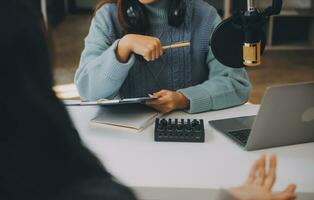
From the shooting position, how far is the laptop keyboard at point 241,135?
149 cm

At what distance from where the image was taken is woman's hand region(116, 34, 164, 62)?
65.9 inches

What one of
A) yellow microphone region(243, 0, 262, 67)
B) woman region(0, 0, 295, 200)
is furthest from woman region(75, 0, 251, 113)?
woman region(0, 0, 295, 200)

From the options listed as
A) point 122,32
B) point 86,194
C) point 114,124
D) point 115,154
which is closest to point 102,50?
point 122,32

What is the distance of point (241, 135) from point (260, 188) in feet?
1.60

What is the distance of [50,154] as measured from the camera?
2.03 feet

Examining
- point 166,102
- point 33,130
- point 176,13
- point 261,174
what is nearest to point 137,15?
point 176,13

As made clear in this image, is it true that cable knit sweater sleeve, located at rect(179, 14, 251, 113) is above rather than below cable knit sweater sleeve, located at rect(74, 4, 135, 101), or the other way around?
below

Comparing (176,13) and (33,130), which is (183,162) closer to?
(176,13)

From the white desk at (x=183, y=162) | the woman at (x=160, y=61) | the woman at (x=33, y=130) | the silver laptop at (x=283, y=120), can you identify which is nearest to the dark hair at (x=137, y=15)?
the woman at (x=160, y=61)

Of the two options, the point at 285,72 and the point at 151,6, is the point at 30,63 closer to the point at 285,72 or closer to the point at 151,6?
the point at 151,6

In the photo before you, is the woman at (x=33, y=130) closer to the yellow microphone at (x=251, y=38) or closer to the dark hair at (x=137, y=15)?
the yellow microphone at (x=251, y=38)

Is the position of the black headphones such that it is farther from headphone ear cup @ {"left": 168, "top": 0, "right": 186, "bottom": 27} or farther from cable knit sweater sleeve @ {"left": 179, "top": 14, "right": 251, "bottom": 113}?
cable knit sweater sleeve @ {"left": 179, "top": 14, "right": 251, "bottom": 113}

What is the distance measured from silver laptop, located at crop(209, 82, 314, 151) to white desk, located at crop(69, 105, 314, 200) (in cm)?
2

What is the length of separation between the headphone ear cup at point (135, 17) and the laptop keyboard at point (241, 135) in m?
0.52
